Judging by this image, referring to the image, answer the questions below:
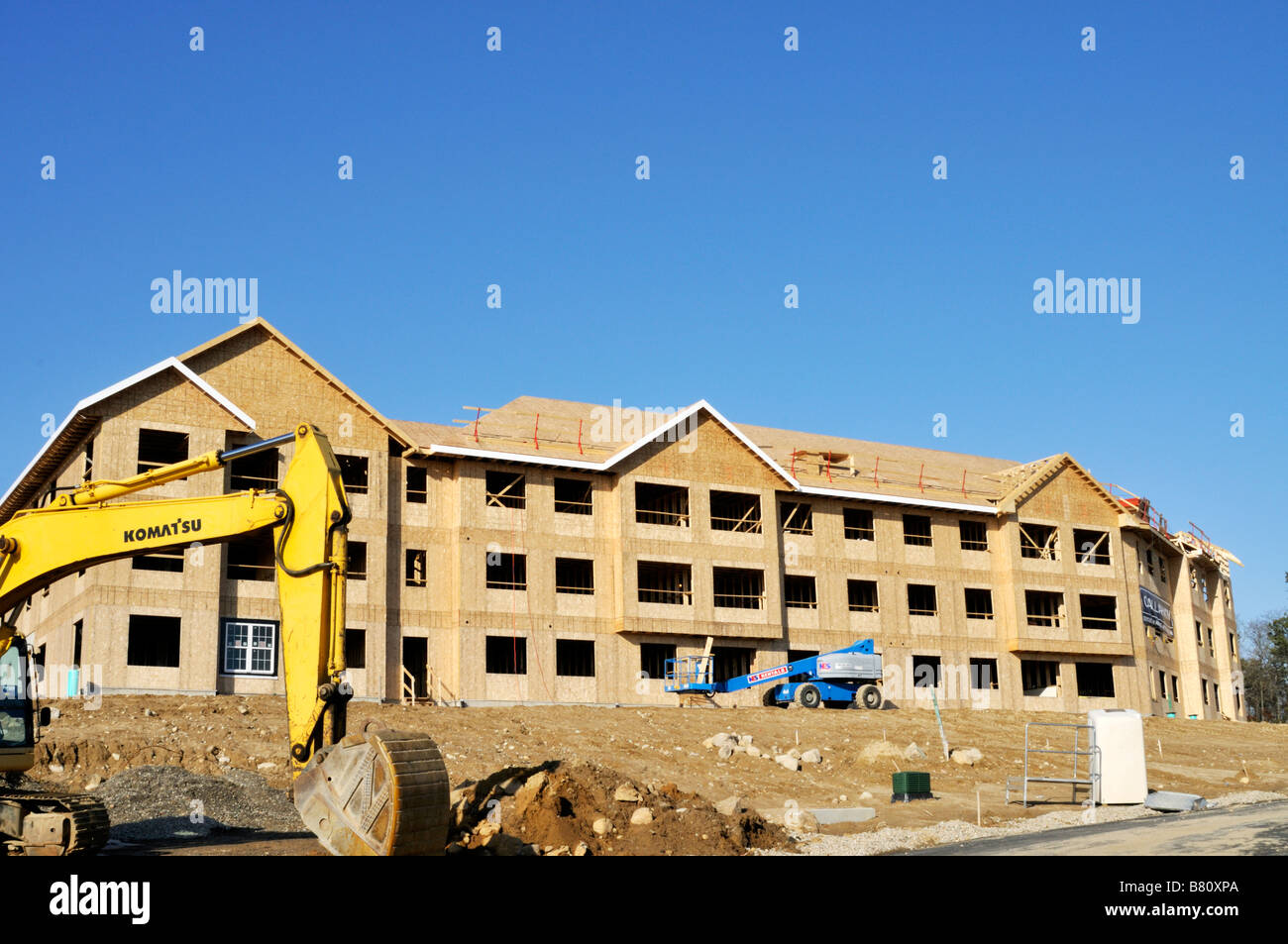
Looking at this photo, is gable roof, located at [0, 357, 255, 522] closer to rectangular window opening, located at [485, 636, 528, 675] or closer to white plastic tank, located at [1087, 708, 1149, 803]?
rectangular window opening, located at [485, 636, 528, 675]

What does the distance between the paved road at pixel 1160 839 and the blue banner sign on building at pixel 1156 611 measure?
31540 mm

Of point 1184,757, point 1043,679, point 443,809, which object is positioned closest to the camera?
point 443,809

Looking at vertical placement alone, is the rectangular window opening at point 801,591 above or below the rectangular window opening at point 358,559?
below

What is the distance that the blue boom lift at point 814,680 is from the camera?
4238 centimetres

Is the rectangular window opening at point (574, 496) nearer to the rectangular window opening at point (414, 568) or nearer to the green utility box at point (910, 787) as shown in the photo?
the rectangular window opening at point (414, 568)

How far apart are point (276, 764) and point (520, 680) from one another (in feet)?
42.2

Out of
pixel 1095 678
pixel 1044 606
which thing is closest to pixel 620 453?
pixel 1044 606

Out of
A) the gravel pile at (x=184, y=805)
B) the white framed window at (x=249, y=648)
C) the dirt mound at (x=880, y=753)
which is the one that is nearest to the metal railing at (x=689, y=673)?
the dirt mound at (x=880, y=753)

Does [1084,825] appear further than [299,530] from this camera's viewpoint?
Yes

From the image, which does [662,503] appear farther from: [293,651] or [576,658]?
[293,651]

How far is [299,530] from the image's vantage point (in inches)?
604

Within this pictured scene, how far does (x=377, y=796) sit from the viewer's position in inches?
526
